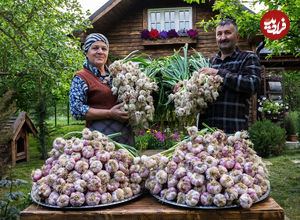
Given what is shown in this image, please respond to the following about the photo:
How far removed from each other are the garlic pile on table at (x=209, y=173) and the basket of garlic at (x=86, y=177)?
0.34ft

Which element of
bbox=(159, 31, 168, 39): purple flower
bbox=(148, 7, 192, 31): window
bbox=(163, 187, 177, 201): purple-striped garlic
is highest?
bbox=(148, 7, 192, 31): window

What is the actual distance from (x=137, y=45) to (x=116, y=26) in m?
0.89

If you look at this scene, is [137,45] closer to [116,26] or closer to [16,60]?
[116,26]

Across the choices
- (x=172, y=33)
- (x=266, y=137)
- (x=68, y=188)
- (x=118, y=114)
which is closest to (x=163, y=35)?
(x=172, y=33)

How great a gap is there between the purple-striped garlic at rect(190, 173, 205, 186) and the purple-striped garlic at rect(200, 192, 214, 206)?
0.15 feet

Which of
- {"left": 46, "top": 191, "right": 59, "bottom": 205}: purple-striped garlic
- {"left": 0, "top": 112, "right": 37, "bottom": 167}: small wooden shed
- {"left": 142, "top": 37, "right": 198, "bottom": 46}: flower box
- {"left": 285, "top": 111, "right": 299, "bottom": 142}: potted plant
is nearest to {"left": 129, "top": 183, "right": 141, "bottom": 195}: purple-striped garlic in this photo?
{"left": 46, "top": 191, "right": 59, "bottom": 205}: purple-striped garlic

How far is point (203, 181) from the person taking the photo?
113 cm

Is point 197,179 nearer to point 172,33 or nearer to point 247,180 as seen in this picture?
point 247,180

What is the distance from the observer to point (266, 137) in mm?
7746

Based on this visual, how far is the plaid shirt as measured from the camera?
185 centimetres

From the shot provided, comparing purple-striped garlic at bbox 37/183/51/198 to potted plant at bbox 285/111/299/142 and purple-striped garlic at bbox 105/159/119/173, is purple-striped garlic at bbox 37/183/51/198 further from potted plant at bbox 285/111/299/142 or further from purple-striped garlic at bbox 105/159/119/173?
potted plant at bbox 285/111/299/142

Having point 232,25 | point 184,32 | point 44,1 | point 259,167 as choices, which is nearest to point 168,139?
point 184,32

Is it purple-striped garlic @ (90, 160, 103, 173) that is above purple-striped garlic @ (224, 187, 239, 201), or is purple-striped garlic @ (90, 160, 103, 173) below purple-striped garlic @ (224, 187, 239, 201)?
above

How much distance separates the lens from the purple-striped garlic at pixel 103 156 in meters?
1.25
